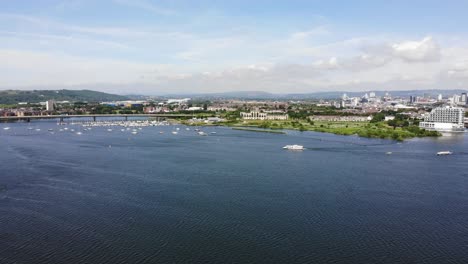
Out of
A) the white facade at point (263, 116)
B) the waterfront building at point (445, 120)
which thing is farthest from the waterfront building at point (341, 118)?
the waterfront building at point (445, 120)

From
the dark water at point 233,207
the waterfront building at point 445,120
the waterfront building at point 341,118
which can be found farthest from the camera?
the waterfront building at point 341,118

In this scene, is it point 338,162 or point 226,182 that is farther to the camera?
point 338,162

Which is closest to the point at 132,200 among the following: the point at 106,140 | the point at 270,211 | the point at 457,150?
the point at 270,211

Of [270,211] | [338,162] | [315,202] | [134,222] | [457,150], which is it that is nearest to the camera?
[134,222]

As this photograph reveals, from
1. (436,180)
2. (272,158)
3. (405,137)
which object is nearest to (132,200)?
(272,158)

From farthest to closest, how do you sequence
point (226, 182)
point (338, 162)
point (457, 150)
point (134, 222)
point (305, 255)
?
1. point (457, 150)
2. point (338, 162)
3. point (226, 182)
4. point (134, 222)
5. point (305, 255)

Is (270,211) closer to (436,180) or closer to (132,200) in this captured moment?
(132,200)

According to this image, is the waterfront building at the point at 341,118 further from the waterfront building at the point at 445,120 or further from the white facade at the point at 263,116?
the waterfront building at the point at 445,120
